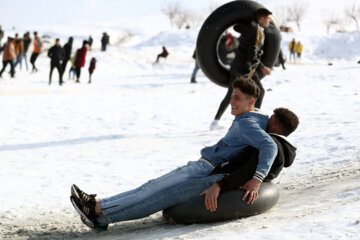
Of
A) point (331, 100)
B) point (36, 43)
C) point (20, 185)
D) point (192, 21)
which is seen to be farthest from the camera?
point (192, 21)

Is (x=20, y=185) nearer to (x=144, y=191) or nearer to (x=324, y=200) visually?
(x=144, y=191)

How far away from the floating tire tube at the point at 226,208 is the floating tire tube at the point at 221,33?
3725mm

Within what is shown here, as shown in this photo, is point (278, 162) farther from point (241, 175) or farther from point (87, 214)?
point (87, 214)

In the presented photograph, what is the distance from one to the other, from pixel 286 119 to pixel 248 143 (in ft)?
0.94

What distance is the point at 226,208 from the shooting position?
3492 mm

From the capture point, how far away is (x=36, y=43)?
18.5 m

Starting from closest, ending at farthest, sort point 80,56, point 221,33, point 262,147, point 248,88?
point 262,147 → point 248,88 → point 221,33 → point 80,56

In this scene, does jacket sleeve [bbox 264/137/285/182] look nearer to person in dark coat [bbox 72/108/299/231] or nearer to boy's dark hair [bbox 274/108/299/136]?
person in dark coat [bbox 72/108/299/231]

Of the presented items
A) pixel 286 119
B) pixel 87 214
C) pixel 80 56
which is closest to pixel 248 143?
pixel 286 119

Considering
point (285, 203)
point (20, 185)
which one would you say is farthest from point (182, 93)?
point (285, 203)

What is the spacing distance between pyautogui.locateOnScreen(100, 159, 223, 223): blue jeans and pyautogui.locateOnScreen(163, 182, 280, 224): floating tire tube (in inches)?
2.7

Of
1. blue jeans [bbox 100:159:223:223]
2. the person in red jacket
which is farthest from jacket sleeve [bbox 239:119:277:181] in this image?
the person in red jacket

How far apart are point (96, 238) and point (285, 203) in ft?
4.36

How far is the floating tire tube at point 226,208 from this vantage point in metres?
3.50
